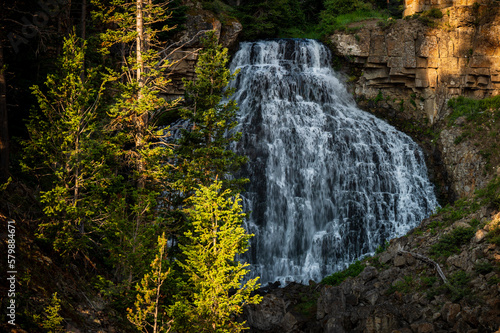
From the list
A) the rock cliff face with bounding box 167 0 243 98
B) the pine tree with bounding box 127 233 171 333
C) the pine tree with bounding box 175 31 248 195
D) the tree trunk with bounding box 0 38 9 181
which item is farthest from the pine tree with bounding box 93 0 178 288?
the rock cliff face with bounding box 167 0 243 98

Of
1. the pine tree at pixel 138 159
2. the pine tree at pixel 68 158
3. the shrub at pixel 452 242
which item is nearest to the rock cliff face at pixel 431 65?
the shrub at pixel 452 242

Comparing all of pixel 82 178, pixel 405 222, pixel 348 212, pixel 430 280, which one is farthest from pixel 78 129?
pixel 405 222

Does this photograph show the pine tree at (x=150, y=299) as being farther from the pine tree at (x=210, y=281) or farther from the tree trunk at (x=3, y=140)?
the tree trunk at (x=3, y=140)

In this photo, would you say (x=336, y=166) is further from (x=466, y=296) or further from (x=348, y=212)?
(x=466, y=296)

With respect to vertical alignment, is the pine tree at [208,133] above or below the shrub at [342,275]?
above

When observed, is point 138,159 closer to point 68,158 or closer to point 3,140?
point 68,158

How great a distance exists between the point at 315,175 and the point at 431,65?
43.3ft

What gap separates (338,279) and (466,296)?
7.56 metres

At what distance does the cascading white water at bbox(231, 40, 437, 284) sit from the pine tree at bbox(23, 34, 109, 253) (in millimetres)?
11927

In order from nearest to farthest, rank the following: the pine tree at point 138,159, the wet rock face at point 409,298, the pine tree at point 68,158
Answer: the pine tree at point 68,158 → the pine tree at point 138,159 → the wet rock face at point 409,298

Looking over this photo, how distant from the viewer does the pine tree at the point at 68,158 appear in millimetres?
12125

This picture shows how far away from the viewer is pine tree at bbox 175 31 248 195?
1689 centimetres

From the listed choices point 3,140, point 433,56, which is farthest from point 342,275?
point 433,56

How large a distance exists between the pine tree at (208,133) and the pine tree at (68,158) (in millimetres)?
3860
